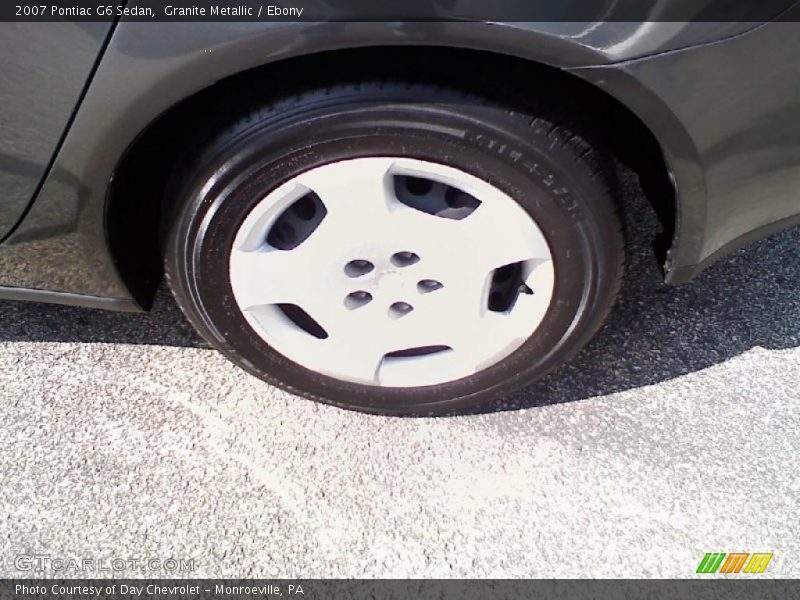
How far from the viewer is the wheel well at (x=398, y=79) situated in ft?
4.54

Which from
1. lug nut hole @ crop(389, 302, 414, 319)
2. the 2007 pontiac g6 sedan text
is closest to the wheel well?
the 2007 pontiac g6 sedan text

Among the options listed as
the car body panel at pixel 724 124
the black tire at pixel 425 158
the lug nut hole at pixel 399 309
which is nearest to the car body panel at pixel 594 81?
the car body panel at pixel 724 124

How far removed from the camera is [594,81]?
1295 millimetres

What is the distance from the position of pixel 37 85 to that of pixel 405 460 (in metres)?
1.07

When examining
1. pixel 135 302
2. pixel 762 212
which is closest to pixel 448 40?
pixel 762 212

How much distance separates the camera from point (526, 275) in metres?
1.62

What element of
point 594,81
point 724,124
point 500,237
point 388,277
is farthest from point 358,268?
point 724,124

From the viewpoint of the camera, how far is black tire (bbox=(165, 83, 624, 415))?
1.38 m

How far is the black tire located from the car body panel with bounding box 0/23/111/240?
0.82ft

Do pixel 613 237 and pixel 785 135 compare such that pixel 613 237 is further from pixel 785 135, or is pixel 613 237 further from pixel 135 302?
pixel 135 302

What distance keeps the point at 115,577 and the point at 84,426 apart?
40 centimetres

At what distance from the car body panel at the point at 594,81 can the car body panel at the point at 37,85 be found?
0.02 m

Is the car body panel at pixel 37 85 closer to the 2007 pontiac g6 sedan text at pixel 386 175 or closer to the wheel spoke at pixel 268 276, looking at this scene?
the 2007 pontiac g6 sedan text at pixel 386 175

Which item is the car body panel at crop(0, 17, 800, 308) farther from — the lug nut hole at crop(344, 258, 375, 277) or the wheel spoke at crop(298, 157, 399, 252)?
the lug nut hole at crop(344, 258, 375, 277)
